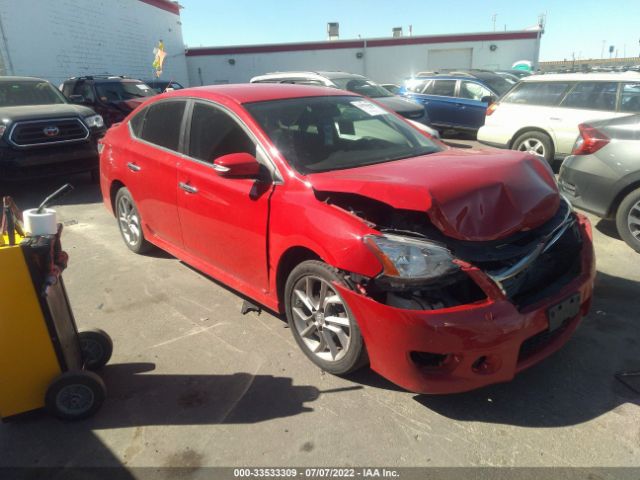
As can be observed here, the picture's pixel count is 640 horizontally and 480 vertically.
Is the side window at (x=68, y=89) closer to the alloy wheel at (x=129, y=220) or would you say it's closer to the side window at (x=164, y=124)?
the alloy wheel at (x=129, y=220)

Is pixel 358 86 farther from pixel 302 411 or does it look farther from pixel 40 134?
pixel 302 411

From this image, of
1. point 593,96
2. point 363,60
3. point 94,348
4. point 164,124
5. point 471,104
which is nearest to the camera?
point 94,348

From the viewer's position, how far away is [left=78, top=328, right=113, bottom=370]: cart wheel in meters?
3.01

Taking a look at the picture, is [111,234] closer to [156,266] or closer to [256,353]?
[156,266]

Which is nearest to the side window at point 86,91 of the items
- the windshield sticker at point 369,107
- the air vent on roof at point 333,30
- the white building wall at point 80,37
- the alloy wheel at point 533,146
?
the white building wall at point 80,37

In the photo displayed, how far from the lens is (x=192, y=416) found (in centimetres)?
266

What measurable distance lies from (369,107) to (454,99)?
8.77m

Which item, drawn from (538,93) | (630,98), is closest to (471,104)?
(538,93)

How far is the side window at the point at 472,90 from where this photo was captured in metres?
11.8

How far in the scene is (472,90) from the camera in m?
11.9

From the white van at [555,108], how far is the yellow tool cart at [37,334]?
6.53m

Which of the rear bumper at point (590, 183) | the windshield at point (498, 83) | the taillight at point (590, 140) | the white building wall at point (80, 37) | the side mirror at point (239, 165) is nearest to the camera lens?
the side mirror at point (239, 165)

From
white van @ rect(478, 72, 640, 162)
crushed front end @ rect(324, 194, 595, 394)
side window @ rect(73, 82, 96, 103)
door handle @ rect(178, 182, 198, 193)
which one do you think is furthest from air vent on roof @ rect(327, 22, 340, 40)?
crushed front end @ rect(324, 194, 595, 394)

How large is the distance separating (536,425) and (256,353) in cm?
174
